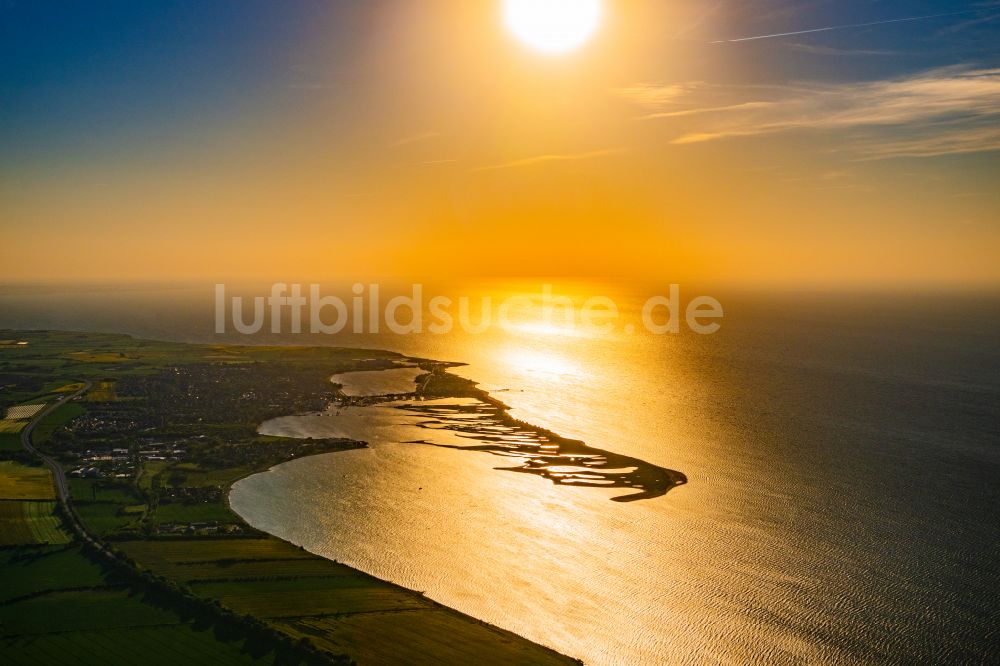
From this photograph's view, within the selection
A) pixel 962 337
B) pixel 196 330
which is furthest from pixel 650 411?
pixel 196 330

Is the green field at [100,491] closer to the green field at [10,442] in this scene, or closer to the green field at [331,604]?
the green field at [331,604]

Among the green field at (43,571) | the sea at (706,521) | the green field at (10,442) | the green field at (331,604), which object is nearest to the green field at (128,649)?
the green field at (331,604)

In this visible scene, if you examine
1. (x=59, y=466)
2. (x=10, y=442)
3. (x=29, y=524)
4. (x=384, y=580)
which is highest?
(x=10, y=442)

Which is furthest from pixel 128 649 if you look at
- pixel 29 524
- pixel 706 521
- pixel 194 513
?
pixel 706 521

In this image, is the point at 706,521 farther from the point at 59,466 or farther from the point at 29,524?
the point at 59,466

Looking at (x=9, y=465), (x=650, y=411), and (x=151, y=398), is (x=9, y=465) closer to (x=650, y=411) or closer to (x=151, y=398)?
(x=151, y=398)
